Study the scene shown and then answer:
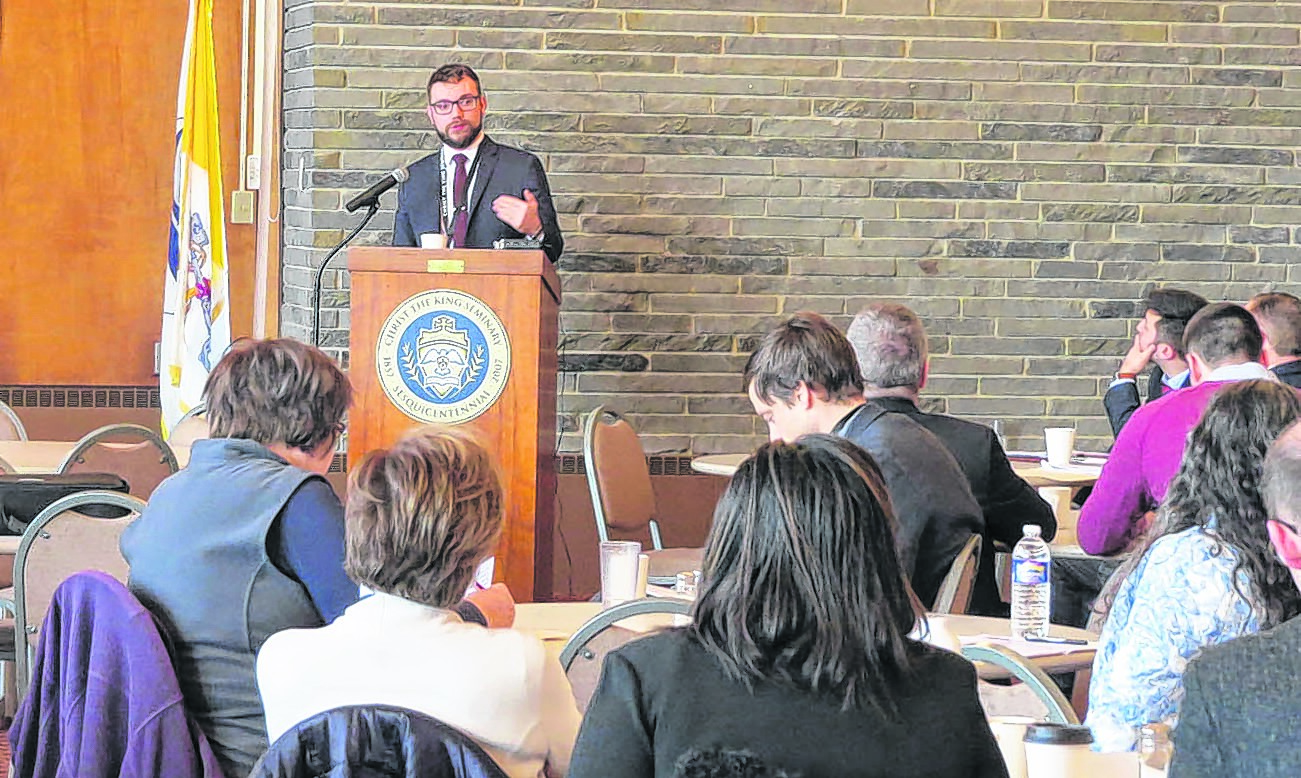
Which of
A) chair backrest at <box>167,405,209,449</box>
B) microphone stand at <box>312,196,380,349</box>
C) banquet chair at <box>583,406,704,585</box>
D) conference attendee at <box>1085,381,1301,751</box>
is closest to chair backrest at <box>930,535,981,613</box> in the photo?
conference attendee at <box>1085,381,1301,751</box>

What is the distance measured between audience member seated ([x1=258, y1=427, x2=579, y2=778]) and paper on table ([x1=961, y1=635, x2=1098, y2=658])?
1.02 meters

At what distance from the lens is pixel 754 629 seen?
1.51m

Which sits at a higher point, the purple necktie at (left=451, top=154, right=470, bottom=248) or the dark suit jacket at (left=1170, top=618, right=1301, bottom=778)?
the purple necktie at (left=451, top=154, right=470, bottom=248)

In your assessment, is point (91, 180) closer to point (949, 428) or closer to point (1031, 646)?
point (949, 428)

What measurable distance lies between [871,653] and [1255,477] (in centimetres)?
105

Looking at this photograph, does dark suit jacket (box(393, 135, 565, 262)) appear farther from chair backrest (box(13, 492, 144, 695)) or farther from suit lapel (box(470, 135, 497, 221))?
chair backrest (box(13, 492, 144, 695))

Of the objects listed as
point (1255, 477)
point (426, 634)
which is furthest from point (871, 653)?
point (1255, 477)

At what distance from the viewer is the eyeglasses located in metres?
5.32

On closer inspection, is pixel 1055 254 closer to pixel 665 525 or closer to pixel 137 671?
pixel 665 525

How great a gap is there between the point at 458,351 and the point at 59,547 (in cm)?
138

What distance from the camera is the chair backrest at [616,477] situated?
16.0 feet

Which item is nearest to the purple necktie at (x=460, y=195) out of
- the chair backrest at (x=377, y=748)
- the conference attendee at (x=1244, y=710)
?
the chair backrest at (x=377, y=748)

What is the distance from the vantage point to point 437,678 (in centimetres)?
198

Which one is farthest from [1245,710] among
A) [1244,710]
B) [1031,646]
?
[1031,646]
